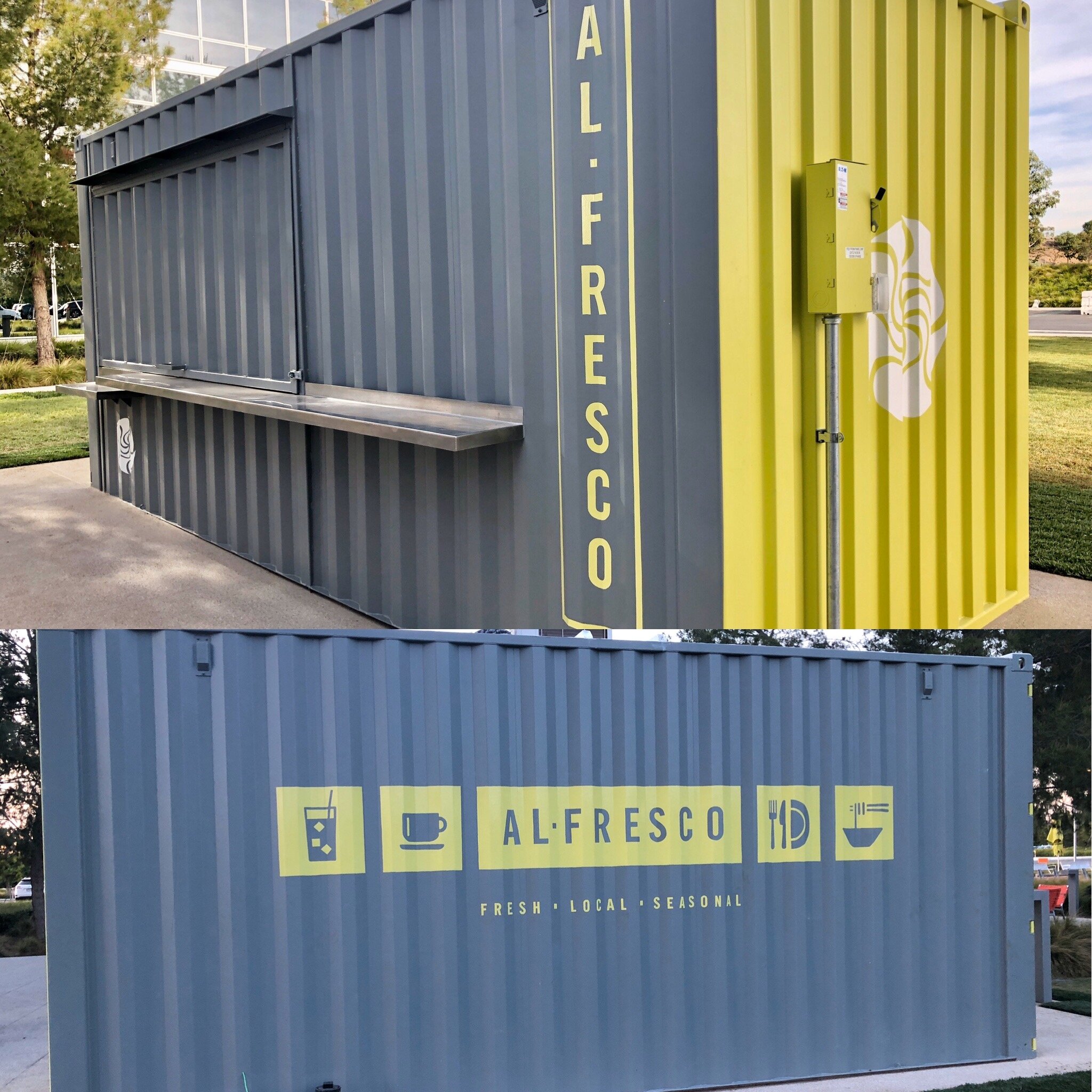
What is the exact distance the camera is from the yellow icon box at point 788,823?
466 centimetres

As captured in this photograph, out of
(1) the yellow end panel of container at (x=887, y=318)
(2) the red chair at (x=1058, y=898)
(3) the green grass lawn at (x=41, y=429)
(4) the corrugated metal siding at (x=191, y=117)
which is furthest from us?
(2) the red chair at (x=1058, y=898)

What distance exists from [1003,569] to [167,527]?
230 inches

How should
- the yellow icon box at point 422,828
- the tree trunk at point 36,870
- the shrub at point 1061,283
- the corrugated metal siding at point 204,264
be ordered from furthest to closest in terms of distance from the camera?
the shrub at point 1061,283, the tree trunk at point 36,870, the corrugated metal siding at point 204,264, the yellow icon box at point 422,828

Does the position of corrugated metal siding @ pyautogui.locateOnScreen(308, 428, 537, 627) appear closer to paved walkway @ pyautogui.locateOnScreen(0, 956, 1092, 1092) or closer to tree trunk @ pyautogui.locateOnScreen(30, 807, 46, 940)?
paved walkway @ pyautogui.locateOnScreen(0, 956, 1092, 1092)

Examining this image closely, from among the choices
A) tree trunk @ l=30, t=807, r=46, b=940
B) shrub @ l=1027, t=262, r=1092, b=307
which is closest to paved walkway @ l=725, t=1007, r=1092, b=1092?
tree trunk @ l=30, t=807, r=46, b=940

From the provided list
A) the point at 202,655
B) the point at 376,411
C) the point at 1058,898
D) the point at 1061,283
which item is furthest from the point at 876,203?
the point at 1061,283

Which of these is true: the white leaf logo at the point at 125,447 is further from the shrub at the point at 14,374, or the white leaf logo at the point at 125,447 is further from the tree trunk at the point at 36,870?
the tree trunk at the point at 36,870

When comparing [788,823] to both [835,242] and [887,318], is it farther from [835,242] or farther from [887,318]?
[835,242]

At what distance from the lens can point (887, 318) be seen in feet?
13.8

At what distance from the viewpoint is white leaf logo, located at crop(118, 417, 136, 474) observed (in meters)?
7.99

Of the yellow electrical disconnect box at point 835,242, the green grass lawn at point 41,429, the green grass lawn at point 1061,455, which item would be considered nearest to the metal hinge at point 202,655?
the yellow electrical disconnect box at point 835,242

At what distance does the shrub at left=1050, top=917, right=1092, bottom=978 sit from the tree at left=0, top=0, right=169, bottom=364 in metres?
10.6

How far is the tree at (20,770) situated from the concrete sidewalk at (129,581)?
A: 4618 millimetres

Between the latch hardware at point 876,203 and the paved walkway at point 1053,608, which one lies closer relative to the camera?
the latch hardware at point 876,203
